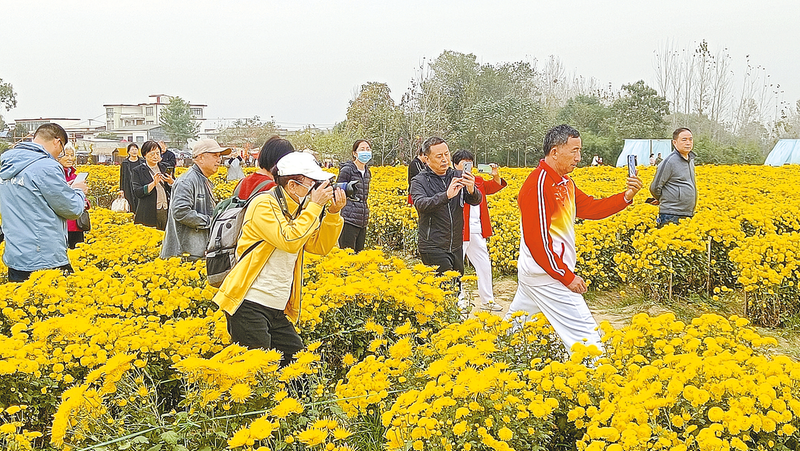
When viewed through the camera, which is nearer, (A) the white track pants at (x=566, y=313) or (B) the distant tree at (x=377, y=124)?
(A) the white track pants at (x=566, y=313)

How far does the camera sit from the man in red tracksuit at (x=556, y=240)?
4.25 m

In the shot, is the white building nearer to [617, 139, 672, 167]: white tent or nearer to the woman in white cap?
[617, 139, 672, 167]: white tent

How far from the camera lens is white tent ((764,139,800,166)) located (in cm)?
3072

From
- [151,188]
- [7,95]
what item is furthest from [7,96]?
[151,188]

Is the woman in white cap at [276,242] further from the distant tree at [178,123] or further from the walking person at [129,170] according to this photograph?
the distant tree at [178,123]

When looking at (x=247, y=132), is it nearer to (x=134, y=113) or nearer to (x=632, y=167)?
(x=632, y=167)

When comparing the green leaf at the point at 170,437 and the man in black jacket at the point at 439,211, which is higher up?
the man in black jacket at the point at 439,211

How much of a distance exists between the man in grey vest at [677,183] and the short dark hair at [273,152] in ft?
17.2

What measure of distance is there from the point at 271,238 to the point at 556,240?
1785mm

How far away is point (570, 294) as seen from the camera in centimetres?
429

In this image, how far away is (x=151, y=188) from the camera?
7957 millimetres

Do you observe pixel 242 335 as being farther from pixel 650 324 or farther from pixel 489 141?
pixel 489 141

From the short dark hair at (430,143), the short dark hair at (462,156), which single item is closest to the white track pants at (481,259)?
the short dark hair at (462,156)

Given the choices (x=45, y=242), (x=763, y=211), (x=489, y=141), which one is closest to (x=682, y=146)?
(x=763, y=211)
